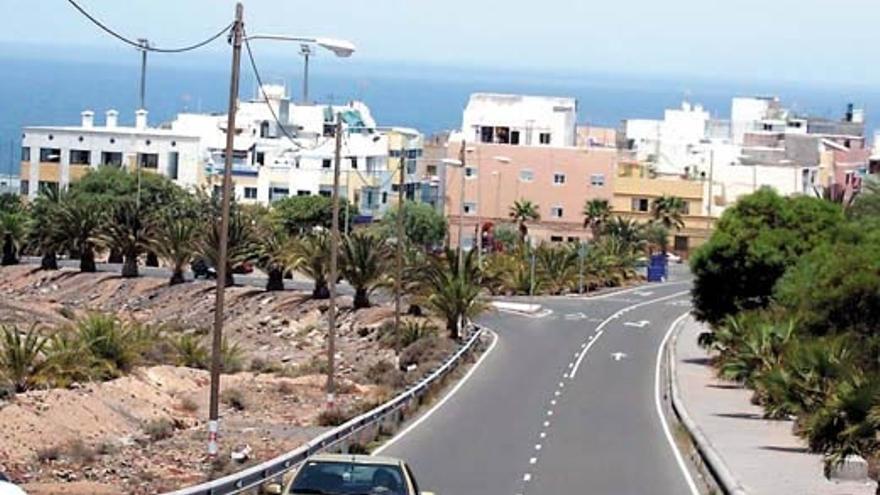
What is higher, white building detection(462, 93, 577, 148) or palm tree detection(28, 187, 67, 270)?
white building detection(462, 93, 577, 148)

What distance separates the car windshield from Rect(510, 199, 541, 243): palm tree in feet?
337

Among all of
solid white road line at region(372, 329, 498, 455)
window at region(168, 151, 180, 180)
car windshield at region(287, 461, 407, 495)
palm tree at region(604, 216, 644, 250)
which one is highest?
window at region(168, 151, 180, 180)

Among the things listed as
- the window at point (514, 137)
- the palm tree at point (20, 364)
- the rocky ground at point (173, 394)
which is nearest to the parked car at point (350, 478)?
the rocky ground at point (173, 394)

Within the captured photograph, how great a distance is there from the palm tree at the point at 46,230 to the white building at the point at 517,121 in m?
52.1

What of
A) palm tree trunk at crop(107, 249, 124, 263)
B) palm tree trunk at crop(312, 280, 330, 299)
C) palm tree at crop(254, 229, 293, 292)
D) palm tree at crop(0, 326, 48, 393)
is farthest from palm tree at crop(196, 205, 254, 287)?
palm tree at crop(0, 326, 48, 393)

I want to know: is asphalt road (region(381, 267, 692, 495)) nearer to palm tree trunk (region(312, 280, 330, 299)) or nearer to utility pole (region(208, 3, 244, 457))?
utility pole (region(208, 3, 244, 457))

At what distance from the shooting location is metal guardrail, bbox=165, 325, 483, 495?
25.6 meters

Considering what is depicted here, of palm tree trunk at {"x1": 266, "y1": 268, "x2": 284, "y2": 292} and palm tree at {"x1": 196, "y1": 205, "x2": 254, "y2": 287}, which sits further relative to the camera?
palm tree trunk at {"x1": 266, "y1": 268, "x2": 284, "y2": 292}

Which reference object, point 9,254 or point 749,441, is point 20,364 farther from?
point 9,254

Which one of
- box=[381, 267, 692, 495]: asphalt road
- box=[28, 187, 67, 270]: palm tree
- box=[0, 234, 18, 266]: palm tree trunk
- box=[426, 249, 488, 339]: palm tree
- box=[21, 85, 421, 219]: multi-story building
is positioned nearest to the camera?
box=[381, 267, 692, 495]: asphalt road

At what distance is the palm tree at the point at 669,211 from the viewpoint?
127562 mm

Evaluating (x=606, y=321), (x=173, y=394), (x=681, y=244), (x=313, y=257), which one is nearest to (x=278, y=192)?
(x=681, y=244)

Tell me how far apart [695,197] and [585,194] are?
22.5ft

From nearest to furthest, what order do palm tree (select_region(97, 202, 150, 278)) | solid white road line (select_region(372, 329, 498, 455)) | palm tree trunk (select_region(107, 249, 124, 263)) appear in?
solid white road line (select_region(372, 329, 498, 455)) → palm tree (select_region(97, 202, 150, 278)) → palm tree trunk (select_region(107, 249, 124, 263))
